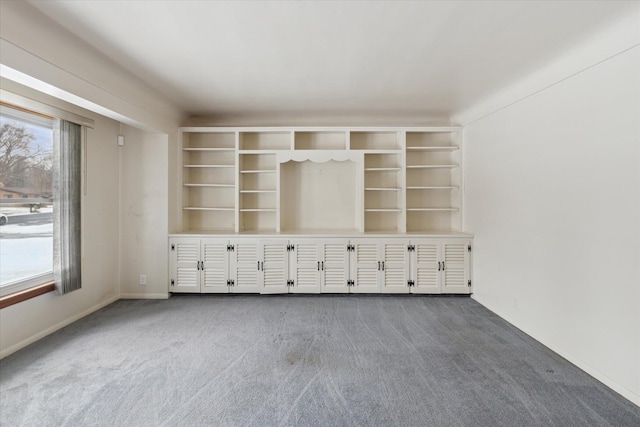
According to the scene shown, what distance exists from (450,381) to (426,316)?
1116 mm

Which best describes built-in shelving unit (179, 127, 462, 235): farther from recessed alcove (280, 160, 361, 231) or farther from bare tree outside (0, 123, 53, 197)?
bare tree outside (0, 123, 53, 197)

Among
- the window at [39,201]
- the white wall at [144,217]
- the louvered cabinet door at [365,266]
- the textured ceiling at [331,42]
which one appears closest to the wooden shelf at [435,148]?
the textured ceiling at [331,42]

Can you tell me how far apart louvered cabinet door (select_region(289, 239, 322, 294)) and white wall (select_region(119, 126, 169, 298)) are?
1752 millimetres

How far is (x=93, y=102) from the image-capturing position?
92.1 inches

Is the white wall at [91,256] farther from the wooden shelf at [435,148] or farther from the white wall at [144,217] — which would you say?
the wooden shelf at [435,148]

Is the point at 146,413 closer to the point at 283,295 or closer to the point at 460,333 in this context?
the point at 283,295

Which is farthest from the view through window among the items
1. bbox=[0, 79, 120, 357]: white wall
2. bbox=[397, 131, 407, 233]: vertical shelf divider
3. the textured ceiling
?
bbox=[397, 131, 407, 233]: vertical shelf divider

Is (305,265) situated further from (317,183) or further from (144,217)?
(144,217)


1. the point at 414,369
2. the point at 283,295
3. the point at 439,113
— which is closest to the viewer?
the point at 414,369

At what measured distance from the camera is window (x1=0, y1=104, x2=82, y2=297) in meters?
2.35

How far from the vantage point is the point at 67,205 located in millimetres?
2771

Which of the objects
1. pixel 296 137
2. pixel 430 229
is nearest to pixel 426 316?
pixel 430 229

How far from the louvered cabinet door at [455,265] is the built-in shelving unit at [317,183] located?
0.49 meters

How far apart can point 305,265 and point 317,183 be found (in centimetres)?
131
